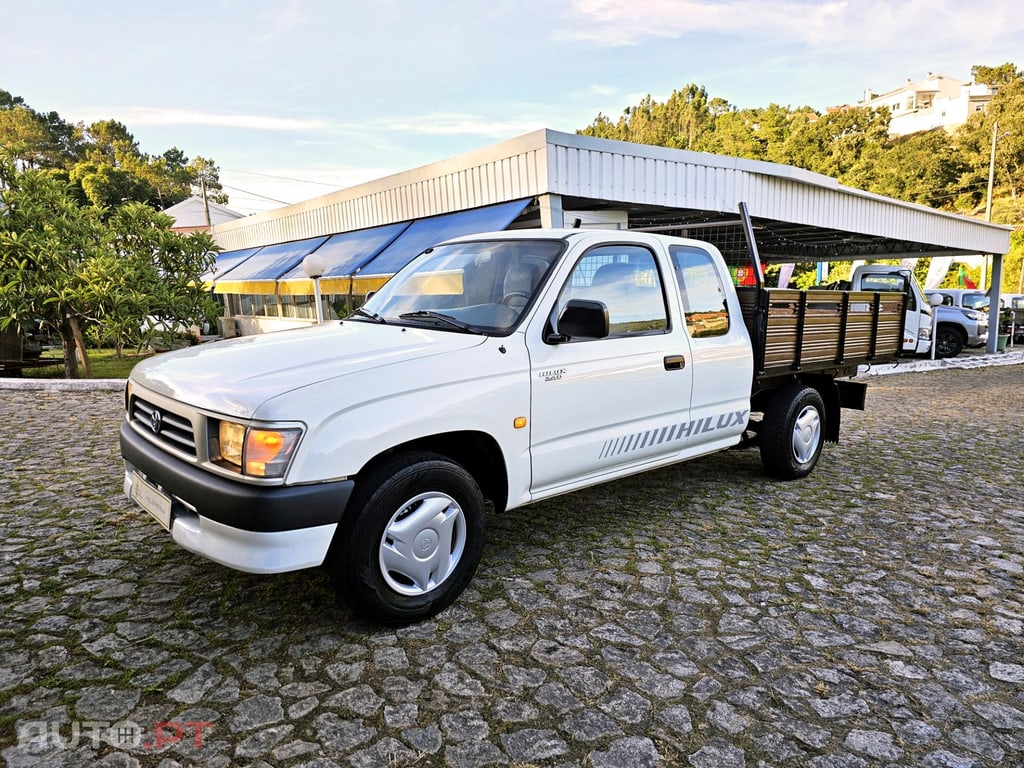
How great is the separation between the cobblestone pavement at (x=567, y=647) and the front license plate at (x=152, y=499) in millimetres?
527

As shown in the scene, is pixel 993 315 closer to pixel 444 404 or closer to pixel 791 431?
pixel 791 431

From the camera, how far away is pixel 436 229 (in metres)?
11.6

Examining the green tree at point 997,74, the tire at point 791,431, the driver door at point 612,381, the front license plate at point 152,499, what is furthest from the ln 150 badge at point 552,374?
the green tree at point 997,74

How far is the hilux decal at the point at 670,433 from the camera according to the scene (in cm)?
380

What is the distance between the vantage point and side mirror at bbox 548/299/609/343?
10.8 ft

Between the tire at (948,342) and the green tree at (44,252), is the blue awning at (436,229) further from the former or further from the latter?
the tire at (948,342)

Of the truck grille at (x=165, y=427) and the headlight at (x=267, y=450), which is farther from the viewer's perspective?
the truck grille at (x=165, y=427)

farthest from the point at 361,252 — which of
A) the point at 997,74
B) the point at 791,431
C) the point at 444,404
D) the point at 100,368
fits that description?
the point at 997,74

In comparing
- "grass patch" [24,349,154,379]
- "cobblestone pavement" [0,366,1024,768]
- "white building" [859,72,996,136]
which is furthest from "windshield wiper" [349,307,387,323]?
"white building" [859,72,996,136]

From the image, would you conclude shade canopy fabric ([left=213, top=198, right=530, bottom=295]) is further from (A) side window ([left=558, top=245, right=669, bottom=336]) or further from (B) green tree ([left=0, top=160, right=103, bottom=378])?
(A) side window ([left=558, top=245, right=669, bottom=336])

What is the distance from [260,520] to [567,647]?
1.47 metres

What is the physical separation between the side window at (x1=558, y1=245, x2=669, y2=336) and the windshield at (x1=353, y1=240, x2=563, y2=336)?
8.8 inches

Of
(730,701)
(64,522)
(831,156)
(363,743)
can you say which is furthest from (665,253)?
(831,156)

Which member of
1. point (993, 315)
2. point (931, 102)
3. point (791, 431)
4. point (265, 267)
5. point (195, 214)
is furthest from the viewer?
point (931, 102)
